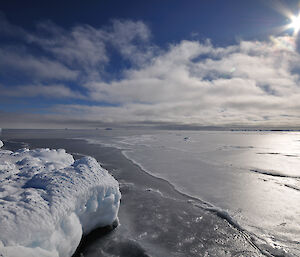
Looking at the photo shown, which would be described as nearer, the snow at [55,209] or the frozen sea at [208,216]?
the snow at [55,209]

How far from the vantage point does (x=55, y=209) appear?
3.38 metres

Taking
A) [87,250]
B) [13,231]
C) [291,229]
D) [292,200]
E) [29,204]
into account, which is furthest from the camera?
[292,200]

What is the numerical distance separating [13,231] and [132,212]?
3.71 meters

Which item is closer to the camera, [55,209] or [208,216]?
[55,209]

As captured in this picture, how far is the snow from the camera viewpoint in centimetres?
275

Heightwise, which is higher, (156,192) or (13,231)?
(13,231)

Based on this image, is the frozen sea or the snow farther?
the frozen sea

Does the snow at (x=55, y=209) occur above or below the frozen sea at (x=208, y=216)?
above

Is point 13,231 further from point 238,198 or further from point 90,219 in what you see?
point 238,198

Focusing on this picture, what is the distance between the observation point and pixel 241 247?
13.6ft

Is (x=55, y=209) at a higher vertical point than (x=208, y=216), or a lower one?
higher

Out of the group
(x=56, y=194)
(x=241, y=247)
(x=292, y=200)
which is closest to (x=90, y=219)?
(x=56, y=194)

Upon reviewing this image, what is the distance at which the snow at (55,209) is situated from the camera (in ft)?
9.02

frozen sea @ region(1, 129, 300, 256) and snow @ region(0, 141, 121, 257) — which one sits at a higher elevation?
snow @ region(0, 141, 121, 257)
